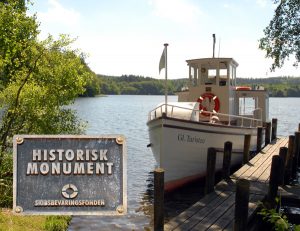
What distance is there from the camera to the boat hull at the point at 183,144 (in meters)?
14.3

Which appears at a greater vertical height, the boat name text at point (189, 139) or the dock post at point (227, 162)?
the boat name text at point (189, 139)

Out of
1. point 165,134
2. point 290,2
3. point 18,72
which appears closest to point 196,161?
point 165,134

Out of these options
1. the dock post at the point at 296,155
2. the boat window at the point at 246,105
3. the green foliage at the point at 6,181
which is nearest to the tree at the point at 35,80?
the green foliage at the point at 6,181

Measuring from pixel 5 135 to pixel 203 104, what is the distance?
10.4m

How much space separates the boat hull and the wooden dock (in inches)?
80.2

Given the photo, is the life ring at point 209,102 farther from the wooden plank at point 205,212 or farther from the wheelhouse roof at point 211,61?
the wooden plank at point 205,212

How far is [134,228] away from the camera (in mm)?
13133

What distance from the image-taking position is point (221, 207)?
9.65 metres

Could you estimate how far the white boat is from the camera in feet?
47.5

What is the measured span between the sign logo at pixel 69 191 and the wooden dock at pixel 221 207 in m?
4.34

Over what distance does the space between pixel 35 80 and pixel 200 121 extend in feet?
28.2

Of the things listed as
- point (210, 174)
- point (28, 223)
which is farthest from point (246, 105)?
point (28, 223)

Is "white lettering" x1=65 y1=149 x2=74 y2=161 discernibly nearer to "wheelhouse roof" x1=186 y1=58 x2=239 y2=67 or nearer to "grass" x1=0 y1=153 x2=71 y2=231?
"grass" x1=0 y1=153 x2=71 y2=231

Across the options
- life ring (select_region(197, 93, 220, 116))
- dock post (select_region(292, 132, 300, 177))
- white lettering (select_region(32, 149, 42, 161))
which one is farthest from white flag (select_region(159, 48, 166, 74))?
white lettering (select_region(32, 149, 42, 161))
